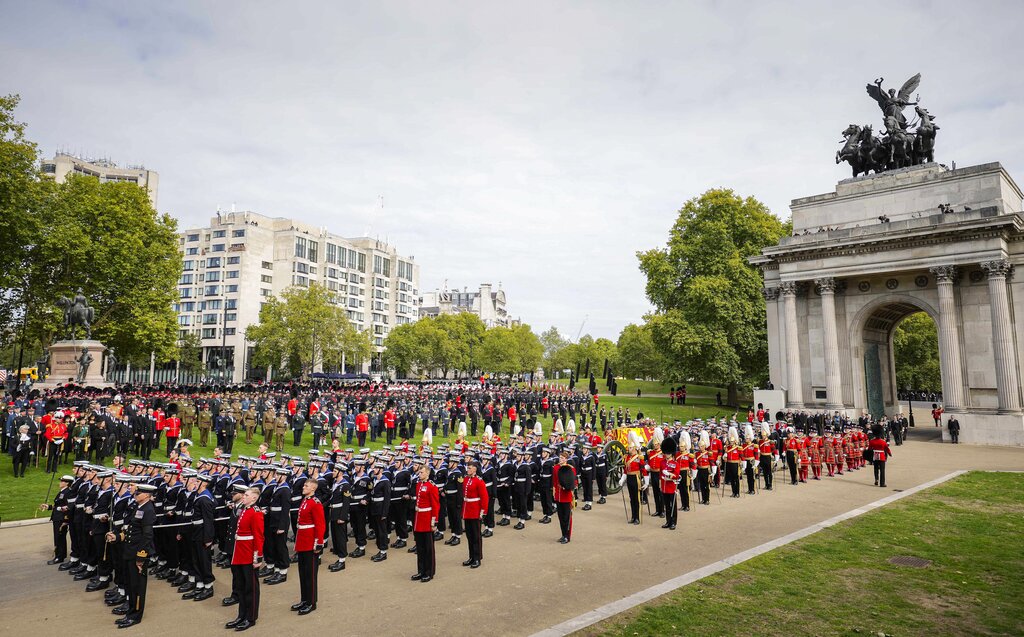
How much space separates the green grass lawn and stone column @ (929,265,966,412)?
933 inches

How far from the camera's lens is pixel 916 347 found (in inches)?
2621

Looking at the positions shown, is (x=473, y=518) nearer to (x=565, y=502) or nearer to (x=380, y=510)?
(x=380, y=510)

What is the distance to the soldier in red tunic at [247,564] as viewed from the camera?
340 inches

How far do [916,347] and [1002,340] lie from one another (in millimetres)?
38405

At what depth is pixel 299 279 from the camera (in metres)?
97.0

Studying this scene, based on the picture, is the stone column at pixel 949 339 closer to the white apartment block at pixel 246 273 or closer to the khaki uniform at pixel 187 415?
the khaki uniform at pixel 187 415

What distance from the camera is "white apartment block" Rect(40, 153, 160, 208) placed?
307ft

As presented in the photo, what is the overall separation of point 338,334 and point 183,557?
190 feet

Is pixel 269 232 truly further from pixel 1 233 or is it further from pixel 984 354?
pixel 984 354

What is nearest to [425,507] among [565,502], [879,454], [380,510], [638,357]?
[380,510]

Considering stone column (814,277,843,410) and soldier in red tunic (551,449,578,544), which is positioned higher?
stone column (814,277,843,410)

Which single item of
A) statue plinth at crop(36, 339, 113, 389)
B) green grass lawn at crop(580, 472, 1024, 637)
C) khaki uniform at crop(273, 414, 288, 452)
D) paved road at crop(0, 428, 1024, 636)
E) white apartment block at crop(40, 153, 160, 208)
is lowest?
paved road at crop(0, 428, 1024, 636)

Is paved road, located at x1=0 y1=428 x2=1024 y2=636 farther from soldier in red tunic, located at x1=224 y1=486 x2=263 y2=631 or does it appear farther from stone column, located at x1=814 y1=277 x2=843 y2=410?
stone column, located at x1=814 y1=277 x2=843 y2=410

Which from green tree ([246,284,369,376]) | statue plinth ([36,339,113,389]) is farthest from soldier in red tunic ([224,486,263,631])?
green tree ([246,284,369,376])
